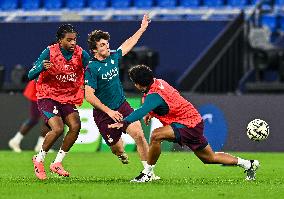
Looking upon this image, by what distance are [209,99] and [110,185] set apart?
9389mm

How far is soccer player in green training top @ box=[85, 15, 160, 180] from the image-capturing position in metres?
13.1

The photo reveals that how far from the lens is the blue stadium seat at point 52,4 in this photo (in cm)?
2828

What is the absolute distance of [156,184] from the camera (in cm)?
1220

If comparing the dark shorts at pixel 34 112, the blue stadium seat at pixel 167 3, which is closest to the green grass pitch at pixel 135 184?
the dark shorts at pixel 34 112

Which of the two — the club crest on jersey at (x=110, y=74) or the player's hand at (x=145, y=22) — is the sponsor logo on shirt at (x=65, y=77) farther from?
the player's hand at (x=145, y=22)

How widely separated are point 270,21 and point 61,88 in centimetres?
1317

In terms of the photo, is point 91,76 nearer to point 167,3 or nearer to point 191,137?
point 191,137

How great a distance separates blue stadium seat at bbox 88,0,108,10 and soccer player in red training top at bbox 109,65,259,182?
15280 mm

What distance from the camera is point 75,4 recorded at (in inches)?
1112

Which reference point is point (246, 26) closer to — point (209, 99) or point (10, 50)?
point (209, 99)

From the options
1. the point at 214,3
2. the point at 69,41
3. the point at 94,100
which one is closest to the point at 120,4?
the point at 214,3

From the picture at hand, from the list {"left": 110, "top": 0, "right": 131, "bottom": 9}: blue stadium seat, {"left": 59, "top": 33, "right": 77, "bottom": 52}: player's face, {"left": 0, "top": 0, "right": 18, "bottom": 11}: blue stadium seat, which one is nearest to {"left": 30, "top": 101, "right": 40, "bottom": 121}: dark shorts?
{"left": 110, "top": 0, "right": 131, "bottom": 9}: blue stadium seat

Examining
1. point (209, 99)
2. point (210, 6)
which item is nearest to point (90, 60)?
point (209, 99)

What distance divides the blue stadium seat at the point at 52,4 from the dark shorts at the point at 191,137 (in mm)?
16395
